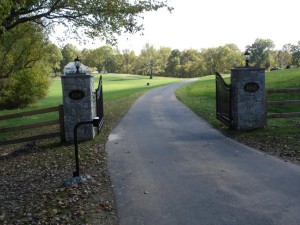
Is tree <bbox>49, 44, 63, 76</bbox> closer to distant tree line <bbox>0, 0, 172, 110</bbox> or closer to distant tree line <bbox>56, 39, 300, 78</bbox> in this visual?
distant tree line <bbox>0, 0, 172, 110</bbox>

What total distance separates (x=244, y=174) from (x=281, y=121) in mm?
7297

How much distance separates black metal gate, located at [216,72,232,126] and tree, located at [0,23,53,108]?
35.4 ft

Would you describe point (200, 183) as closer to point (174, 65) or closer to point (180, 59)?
point (174, 65)

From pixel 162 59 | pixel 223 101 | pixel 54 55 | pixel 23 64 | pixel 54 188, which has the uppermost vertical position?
pixel 162 59

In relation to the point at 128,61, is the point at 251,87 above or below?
below


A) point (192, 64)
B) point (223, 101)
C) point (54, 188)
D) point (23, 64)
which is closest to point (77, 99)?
point (54, 188)

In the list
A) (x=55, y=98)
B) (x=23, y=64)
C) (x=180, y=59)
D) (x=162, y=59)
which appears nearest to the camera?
(x=23, y=64)

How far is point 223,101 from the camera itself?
12.8 meters

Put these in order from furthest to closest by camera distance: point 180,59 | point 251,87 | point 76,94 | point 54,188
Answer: point 180,59, point 251,87, point 76,94, point 54,188

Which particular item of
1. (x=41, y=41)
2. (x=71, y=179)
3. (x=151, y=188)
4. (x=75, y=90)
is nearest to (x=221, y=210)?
(x=151, y=188)

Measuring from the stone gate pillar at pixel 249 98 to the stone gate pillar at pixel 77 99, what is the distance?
4800mm

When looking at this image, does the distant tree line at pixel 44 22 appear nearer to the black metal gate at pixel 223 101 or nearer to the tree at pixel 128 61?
the black metal gate at pixel 223 101

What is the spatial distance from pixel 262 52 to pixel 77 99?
379ft

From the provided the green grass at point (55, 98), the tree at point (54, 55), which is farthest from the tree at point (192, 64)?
the tree at point (54, 55)
